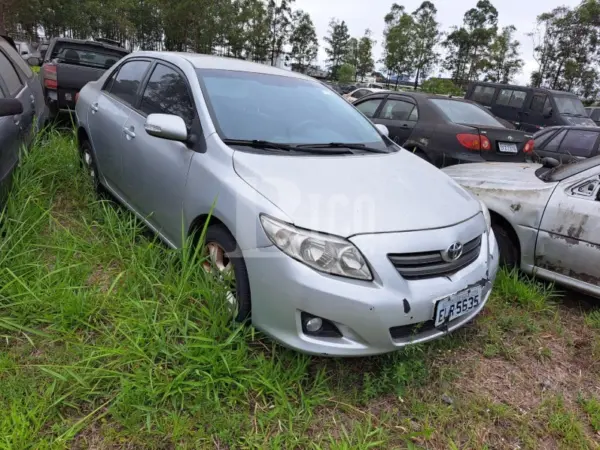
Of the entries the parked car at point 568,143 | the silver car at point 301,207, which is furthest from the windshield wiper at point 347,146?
the parked car at point 568,143

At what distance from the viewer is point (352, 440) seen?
1.85 m

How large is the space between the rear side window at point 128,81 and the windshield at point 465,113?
3663 millimetres

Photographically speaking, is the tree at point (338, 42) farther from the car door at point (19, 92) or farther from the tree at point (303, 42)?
the car door at point (19, 92)

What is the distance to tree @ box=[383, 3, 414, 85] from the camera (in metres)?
42.3

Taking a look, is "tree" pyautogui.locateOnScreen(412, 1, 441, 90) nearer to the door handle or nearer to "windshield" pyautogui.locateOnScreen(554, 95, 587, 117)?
A: "windshield" pyautogui.locateOnScreen(554, 95, 587, 117)

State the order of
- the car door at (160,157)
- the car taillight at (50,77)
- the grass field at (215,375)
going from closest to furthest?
1. the grass field at (215,375)
2. the car door at (160,157)
3. the car taillight at (50,77)

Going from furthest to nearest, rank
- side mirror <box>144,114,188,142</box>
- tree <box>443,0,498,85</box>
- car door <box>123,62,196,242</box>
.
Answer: tree <box>443,0,498,85</box> < car door <box>123,62,196,242</box> < side mirror <box>144,114,188,142</box>

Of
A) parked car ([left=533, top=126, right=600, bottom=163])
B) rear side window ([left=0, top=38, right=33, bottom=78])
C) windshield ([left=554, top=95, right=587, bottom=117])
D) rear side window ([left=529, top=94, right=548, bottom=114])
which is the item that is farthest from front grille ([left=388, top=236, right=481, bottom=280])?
rear side window ([left=529, top=94, right=548, bottom=114])

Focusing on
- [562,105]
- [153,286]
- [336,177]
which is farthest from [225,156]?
[562,105]

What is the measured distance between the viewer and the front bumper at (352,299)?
1861mm

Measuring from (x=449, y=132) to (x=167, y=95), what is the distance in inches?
137

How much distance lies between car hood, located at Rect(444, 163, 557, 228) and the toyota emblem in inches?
49.6

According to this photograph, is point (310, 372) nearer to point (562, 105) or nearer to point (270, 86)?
point (270, 86)

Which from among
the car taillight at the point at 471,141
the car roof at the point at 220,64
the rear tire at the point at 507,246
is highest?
the car roof at the point at 220,64
